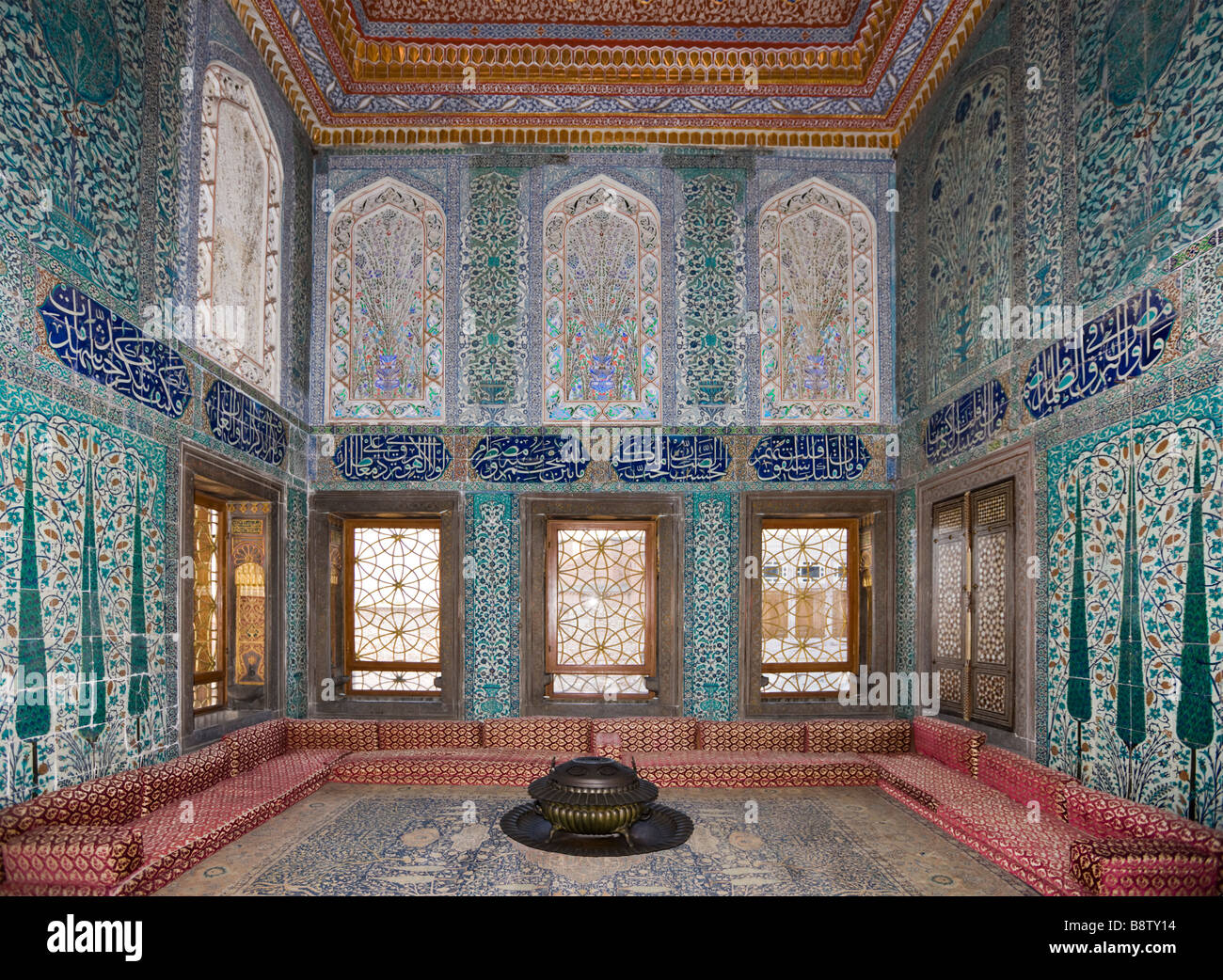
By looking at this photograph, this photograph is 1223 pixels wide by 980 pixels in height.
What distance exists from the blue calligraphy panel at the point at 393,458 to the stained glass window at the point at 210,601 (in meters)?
0.97

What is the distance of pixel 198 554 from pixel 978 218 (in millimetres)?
5506

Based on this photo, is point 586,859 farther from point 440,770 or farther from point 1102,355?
point 1102,355

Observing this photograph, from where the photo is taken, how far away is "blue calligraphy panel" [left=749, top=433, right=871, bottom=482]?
618 centimetres

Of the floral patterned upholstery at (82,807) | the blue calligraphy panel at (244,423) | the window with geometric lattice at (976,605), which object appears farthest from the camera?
the blue calligraphy panel at (244,423)

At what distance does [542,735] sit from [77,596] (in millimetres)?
3251

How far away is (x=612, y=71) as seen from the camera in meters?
6.06

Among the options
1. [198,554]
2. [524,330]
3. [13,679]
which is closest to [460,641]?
[198,554]

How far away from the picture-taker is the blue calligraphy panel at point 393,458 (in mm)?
6125

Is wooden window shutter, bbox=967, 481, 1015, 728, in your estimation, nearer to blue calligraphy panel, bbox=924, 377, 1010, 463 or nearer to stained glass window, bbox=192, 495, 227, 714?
blue calligraphy panel, bbox=924, 377, 1010, 463

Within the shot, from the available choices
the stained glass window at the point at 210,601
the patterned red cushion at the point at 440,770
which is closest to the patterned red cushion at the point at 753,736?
the patterned red cushion at the point at 440,770

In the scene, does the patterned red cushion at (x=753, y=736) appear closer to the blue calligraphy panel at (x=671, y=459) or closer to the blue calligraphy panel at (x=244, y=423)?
the blue calligraphy panel at (x=671, y=459)

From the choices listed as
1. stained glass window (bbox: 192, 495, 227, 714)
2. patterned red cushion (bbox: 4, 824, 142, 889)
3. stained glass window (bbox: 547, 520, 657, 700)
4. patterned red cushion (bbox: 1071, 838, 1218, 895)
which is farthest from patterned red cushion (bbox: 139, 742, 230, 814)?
patterned red cushion (bbox: 1071, 838, 1218, 895)

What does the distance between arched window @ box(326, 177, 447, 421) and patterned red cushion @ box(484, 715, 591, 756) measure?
2380 mm

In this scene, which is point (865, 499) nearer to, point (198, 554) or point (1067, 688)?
point (1067, 688)
